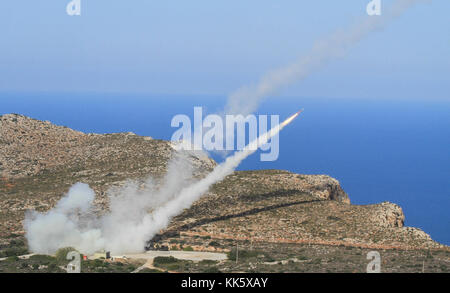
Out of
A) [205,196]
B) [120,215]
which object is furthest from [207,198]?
[120,215]

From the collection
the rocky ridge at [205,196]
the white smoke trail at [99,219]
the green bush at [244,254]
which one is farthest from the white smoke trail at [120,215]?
the green bush at [244,254]

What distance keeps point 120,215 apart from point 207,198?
1431 centimetres

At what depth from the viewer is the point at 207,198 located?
3568 inches

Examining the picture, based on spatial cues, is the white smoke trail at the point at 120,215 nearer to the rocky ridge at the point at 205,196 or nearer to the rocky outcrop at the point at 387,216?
the rocky ridge at the point at 205,196

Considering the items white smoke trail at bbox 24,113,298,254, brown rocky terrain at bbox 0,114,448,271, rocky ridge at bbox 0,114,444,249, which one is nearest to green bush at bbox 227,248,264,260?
brown rocky terrain at bbox 0,114,448,271

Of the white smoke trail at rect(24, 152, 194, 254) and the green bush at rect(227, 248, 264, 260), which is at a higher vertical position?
the white smoke trail at rect(24, 152, 194, 254)

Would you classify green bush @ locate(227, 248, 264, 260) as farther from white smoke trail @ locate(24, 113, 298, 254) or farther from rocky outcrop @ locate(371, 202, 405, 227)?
rocky outcrop @ locate(371, 202, 405, 227)

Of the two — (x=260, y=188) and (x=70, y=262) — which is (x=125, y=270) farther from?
(x=260, y=188)

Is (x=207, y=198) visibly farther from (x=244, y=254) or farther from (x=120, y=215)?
(x=244, y=254)

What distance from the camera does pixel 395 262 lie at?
6956 cm

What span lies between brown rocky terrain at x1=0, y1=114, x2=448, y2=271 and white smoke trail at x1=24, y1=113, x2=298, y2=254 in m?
2.59

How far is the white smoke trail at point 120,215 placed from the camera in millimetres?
72812

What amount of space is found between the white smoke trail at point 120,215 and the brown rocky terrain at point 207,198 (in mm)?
2588

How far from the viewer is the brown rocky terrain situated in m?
79.4
